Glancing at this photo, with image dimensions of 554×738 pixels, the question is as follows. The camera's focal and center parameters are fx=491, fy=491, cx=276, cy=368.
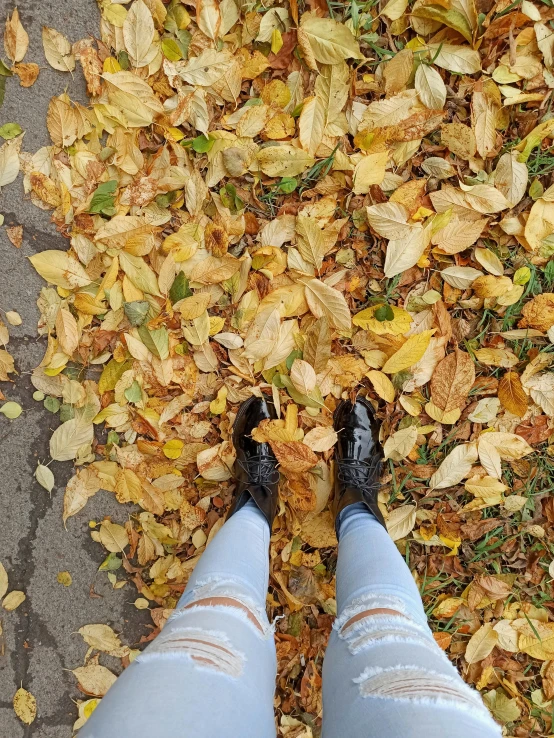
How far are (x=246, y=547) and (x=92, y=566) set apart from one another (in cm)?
57

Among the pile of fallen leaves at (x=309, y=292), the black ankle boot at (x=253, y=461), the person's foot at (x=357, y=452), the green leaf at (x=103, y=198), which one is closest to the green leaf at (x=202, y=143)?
the pile of fallen leaves at (x=309, y=292)

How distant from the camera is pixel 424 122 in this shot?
1348 mm

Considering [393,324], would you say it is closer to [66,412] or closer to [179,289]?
[179,289]

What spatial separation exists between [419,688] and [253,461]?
73 centimetres

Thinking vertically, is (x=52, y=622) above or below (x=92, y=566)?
below

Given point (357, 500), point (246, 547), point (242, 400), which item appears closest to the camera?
point (246, 547)

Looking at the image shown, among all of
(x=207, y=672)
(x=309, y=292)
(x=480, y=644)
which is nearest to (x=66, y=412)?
(x=309, y=292)

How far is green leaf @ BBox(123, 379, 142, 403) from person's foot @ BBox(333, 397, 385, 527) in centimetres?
56

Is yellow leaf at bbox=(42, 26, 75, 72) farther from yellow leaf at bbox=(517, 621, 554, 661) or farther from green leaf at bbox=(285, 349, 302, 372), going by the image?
yellow leaf at bbox=(517, 621, 554, 661)

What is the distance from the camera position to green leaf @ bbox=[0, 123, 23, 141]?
1423 millimetres

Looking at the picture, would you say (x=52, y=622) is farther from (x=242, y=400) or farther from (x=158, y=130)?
(x=158, y=130)

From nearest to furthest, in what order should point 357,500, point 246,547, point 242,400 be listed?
point 246,547 < point 357,500 < point 242,400

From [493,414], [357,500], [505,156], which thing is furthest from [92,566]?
[505,156]

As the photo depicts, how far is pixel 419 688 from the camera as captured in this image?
762 mm
